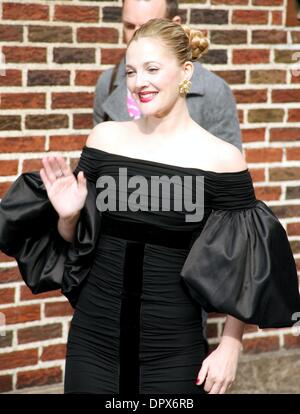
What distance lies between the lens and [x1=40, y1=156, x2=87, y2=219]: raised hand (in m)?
2.96

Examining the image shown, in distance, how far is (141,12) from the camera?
3.86 meters

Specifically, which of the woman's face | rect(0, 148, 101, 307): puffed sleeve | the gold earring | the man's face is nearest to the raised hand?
rect(0, 148, 101, 307): puffed sleeve

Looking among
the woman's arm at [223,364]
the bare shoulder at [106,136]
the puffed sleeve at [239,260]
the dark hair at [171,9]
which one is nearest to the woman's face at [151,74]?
the bare shoulder at [106,136]

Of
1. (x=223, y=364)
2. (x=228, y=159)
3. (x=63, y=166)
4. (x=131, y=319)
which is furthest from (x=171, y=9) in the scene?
(x=223, y=364)

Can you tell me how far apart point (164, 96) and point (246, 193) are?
18.3 inches

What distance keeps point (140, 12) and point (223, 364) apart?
68.6 inches

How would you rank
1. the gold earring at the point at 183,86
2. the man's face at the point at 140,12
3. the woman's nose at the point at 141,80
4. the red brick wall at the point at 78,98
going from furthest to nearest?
the red brick wall at the point at 78,98 < the man's face at the point at 140,12 < the gold earring at the point at 183,86 < the woman's nose at the point at 141,80

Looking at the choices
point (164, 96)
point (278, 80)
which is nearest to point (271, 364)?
point (278, 80)

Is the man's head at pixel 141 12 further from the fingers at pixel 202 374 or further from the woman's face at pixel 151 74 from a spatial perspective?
the fingers at pixel 202 374

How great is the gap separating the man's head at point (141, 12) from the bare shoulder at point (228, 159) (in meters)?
1.04

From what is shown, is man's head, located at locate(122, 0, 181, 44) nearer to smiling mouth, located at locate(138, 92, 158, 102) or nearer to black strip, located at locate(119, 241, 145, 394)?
smiling mouth, located at locate(138, 92, 158, 102)

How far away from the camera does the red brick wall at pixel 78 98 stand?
438 cm

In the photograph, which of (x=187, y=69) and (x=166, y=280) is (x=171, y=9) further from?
(x=166, y=280)

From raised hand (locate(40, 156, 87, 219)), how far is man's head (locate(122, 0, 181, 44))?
1.12 m
